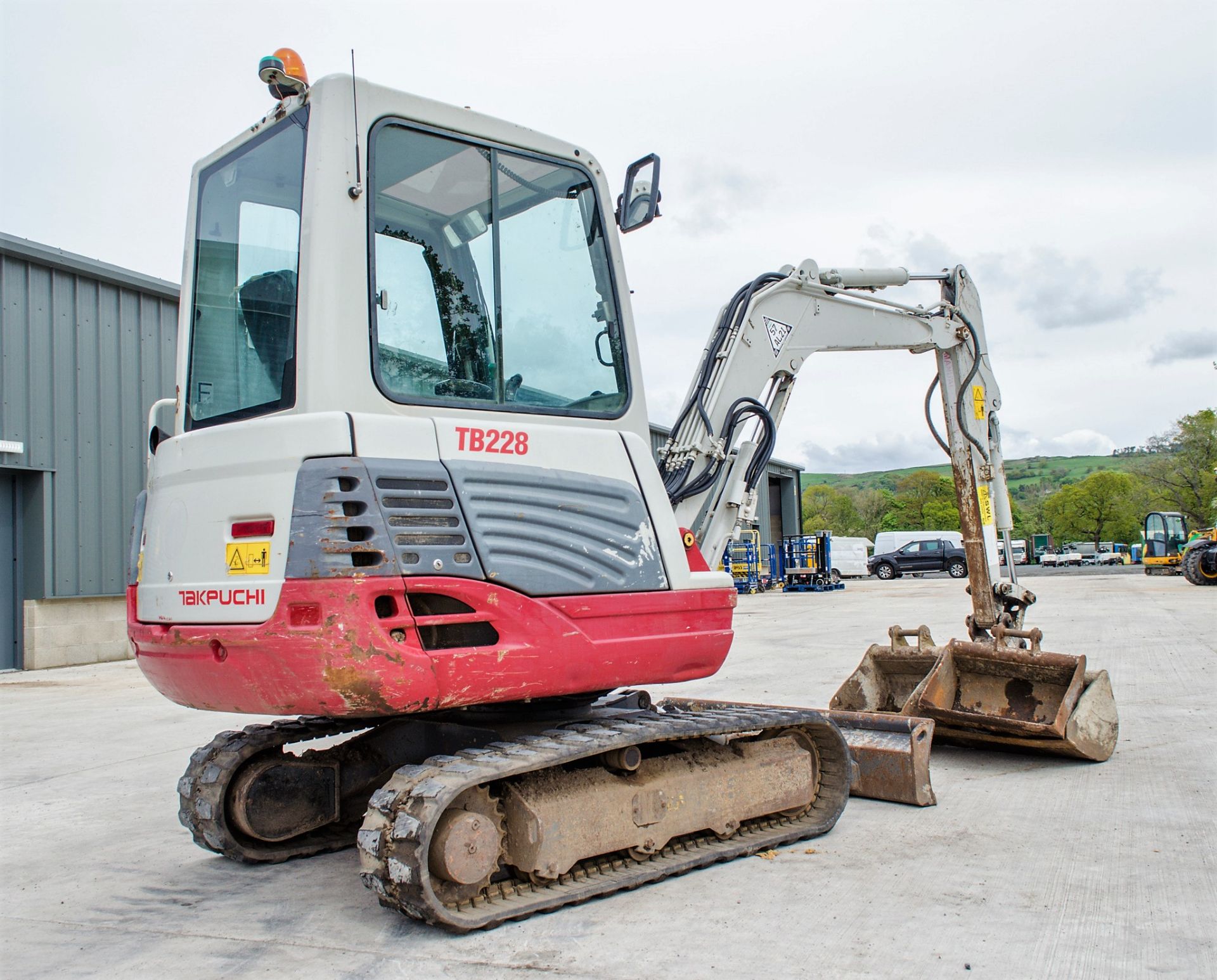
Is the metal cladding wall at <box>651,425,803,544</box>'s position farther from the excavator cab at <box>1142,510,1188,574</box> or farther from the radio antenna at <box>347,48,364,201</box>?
the radio antenna at <box>347,48,364,201</box>

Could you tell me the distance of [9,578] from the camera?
13.5m

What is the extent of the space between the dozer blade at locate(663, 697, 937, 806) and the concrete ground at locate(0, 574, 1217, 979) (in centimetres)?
12

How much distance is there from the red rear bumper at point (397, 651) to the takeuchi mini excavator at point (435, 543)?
0.04 feet

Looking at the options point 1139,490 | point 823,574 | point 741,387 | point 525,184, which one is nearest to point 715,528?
point 741,387

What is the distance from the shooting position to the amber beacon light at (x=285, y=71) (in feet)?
12.7

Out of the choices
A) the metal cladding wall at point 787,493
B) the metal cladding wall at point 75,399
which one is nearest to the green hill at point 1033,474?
Answer: the metal cladding wall at point 787,493

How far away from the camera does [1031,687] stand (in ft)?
21.8

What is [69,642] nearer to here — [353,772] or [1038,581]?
[353,772]

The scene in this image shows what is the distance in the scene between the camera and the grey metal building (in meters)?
13.3

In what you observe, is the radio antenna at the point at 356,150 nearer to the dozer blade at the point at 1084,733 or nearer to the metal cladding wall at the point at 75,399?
the dozer blade at the point at 1084,733

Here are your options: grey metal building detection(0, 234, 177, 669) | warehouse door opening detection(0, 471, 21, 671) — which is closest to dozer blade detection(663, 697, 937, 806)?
grey metal building detection(0, 234, 177, 669)

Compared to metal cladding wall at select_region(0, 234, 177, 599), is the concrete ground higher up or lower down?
lower down

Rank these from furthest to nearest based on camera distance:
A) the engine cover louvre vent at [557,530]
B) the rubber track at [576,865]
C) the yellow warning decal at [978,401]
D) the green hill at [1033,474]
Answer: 1. the green hill at [1033,474]
2. the yellow warning decal at [978,401]
3. the engine cover louvre vent at [557,530]
4. the rubber track at [576,865]

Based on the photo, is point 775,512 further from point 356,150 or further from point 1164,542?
point 356,150
